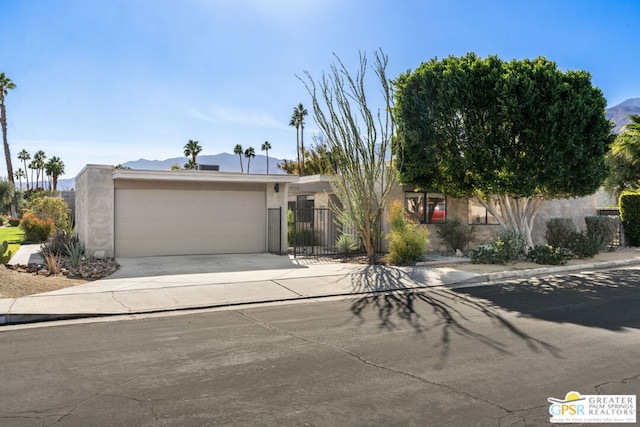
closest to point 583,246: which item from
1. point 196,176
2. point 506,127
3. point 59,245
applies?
point 506,127

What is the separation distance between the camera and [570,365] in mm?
5543

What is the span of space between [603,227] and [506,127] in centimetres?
869

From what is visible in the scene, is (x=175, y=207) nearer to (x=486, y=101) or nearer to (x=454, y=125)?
(x=454, y=125)

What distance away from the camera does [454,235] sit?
17953 mm

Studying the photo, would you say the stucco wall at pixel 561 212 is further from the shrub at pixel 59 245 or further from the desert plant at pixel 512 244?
the shrub at pixel 59 245

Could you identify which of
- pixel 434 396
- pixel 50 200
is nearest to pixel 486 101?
pixel 434 396

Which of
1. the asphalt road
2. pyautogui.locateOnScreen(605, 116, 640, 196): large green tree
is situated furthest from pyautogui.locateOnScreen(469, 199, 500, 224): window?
the asphalt road

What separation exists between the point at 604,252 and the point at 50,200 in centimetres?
2763

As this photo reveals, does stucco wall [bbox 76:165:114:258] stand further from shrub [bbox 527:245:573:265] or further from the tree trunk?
the tree trunk

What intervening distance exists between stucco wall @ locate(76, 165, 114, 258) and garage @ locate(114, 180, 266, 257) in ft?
1.25

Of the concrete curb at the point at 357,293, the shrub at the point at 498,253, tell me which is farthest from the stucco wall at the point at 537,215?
the concrete curb at the point at 357,293

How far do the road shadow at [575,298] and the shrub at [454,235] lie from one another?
509 cm

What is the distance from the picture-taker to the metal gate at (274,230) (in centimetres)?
1775

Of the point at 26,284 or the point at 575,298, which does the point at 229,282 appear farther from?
the point at 575,298
